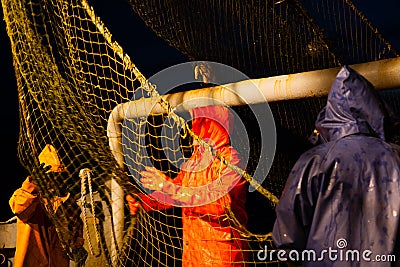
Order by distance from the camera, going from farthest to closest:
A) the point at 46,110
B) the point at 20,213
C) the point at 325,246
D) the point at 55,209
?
the point at 20,213
the point at 55,209
the point at 46,110
the point at 325,246

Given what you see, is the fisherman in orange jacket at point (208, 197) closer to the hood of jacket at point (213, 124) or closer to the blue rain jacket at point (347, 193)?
the hood of jacket at point (213, 124)

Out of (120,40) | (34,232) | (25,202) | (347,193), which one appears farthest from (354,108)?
(120,40)

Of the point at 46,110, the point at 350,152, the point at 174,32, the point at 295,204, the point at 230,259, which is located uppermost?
the point at 174,32

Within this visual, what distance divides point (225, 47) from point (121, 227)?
1.67 metres

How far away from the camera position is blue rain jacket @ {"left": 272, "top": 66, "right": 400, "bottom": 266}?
2.17 meters

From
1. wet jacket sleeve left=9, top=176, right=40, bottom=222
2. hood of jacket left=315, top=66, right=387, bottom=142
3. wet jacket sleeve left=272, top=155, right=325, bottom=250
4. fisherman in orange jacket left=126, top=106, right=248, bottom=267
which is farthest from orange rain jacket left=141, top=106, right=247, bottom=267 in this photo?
wet jacket sleeve left=9, top=176, right=40, bottom=222

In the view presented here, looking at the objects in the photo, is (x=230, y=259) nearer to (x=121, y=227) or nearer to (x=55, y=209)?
(x=121, y=227)

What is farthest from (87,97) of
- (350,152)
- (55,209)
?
(350,152)

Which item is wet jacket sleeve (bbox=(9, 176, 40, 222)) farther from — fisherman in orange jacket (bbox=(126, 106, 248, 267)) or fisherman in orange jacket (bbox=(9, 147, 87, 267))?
fisherman in orange jacket (bbox=(126, 106, 248, 267))

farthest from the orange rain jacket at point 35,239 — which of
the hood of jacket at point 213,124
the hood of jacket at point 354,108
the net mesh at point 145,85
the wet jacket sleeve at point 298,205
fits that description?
the hood of jacket at point 354,108

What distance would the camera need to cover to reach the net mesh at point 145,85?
3.31 m

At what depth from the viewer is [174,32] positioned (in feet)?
14.1

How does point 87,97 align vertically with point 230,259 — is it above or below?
above

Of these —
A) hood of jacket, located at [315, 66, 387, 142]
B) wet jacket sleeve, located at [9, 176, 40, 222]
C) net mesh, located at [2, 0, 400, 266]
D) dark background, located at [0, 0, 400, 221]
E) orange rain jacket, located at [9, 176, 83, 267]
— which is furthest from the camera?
dark background, located at [0, 0, 400, 221]
